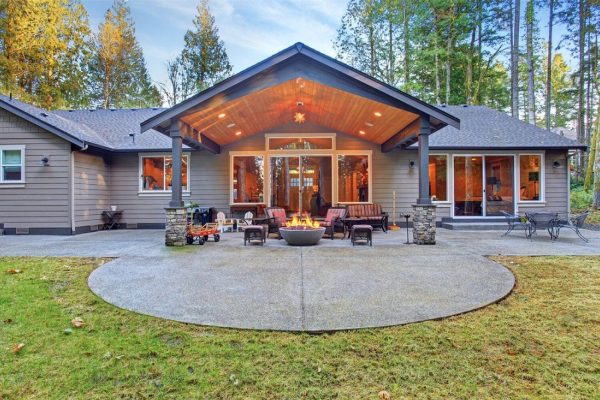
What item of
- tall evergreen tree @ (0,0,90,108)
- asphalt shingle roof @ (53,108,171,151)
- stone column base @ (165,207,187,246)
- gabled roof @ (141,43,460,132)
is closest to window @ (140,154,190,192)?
asphalt shingle roof @ (53,108,171,151)

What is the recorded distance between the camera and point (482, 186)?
10.9 metres

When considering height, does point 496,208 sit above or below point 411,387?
above

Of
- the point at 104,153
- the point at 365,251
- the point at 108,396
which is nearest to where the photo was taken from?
the point at 108,396

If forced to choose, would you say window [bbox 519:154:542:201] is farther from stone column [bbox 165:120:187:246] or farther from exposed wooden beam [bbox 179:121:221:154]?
stone column [bbox 165:120:187:246]

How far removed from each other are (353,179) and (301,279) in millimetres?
6998

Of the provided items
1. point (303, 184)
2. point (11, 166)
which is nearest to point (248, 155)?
point (303, 184)

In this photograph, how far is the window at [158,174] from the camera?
10805 millimetres

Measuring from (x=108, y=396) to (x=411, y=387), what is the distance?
1.85 m

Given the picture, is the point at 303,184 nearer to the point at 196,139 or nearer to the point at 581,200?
the point at 196,139

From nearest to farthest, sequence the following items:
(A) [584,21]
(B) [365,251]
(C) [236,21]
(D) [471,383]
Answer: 1. (D) [471,383]
2. (B) [365,251]
3. (A) [584,21]
4. (C) [236,21]

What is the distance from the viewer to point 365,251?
6262 millimetres

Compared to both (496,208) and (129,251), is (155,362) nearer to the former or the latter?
(129,251)

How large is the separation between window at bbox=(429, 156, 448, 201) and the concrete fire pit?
563 centimetres

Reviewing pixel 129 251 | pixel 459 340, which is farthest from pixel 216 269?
pixel 459 340
